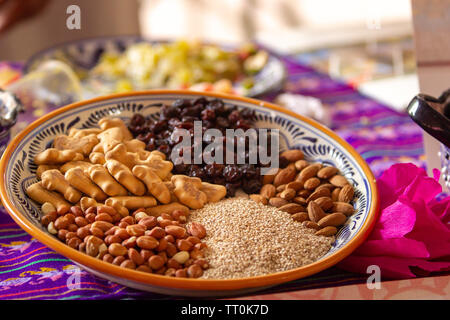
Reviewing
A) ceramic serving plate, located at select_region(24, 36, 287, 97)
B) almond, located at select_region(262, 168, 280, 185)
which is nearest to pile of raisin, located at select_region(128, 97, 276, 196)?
almond, located at select_region(262, 168, 280, 185)

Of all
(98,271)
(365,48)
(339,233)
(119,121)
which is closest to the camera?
(98,271)

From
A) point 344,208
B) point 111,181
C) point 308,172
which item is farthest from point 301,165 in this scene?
point 111,181

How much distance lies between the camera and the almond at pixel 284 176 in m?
0.84

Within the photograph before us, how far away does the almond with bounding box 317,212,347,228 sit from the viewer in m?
0.74

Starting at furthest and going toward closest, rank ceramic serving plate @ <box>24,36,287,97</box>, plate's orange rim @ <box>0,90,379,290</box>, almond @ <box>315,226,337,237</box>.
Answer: ceramic serving plate @ <box>24,36,287,97</box> → almond @ <box>315,226,337,237</box> → plate's orange rim @ <box>0,90,379,290</box>

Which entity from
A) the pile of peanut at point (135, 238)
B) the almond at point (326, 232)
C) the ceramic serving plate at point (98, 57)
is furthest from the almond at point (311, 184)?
the ceramic serving plate at point (98, 57)

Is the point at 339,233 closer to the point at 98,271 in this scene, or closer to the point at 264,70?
the point at 98,271

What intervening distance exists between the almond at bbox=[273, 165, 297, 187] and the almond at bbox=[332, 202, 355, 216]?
A: 3.7 inches

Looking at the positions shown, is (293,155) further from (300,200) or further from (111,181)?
(111,181)

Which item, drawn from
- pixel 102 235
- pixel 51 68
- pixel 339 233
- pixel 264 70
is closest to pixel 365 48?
pixel 264 70

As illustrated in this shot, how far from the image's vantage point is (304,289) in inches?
26.5

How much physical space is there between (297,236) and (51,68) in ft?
2.73

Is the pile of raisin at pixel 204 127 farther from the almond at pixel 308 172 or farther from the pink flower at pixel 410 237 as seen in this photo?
the pink flower at pixel 410 237

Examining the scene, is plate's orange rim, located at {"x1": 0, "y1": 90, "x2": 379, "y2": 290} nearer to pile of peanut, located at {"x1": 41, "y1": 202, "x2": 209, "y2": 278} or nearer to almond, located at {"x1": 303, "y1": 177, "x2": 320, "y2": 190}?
pile of peanut, located at {"x1": 41, "y1": 202, "x2": 209, "y2": 278}
